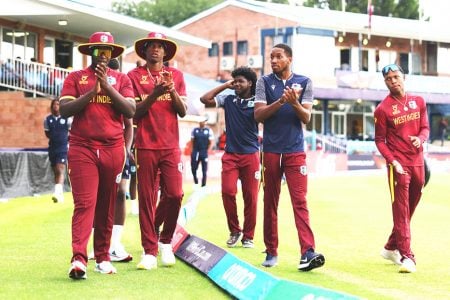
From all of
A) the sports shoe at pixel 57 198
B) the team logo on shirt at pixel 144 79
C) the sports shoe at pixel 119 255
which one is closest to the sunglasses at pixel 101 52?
the team logo on shirt at pixel 144 79

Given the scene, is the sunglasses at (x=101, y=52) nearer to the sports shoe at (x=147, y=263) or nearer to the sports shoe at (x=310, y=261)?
the sports shoe at (x=147, y=263)

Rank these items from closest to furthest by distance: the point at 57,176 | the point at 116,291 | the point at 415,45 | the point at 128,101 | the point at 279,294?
the point at 279,294 < the point at 116,291 < the point at 128,101 < the point at 57,176 < the point at 415,45

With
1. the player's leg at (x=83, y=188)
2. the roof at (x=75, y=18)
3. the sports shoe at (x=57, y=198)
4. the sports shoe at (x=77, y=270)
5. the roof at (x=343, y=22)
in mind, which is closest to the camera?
the sports shoe at (x=77, y=270)

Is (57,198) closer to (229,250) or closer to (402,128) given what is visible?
(229,250)

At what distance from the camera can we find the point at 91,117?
9.11m

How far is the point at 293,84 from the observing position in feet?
32.1

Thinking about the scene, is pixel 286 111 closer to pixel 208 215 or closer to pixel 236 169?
pixel 236 169

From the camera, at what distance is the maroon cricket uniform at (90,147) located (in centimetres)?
907

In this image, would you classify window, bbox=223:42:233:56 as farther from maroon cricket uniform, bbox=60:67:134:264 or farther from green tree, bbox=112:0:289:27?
maroon cricket uniform, bbox=60:67:134:264

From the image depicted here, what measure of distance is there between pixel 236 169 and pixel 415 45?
53738mm

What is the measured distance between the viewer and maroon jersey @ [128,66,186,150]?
1000 centimetres

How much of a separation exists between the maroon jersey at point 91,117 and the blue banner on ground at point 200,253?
149cm

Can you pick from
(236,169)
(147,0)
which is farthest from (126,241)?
(147,0)

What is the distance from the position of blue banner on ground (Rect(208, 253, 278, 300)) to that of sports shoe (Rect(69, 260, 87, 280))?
1.18 meters
